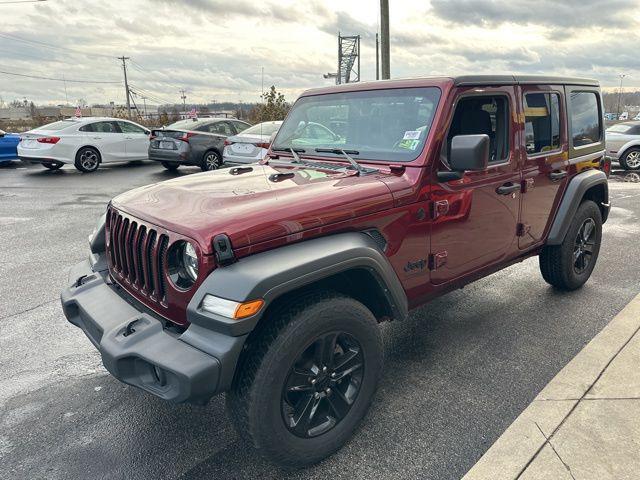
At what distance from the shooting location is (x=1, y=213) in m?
8.42

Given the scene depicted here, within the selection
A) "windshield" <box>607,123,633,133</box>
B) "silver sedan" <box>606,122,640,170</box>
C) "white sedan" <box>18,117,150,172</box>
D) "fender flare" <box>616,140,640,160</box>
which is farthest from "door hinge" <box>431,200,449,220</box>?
"windshield" <box>607,123,633,133</box>

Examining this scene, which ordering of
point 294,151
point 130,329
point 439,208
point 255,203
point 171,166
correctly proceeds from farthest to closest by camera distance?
point 171,166 → point 294,151 → point 439,208 → point 255,203 → point 130,329

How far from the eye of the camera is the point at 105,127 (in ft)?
45.5

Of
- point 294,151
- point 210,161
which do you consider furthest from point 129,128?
point 294,151

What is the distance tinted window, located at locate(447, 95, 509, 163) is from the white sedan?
40.7 ft

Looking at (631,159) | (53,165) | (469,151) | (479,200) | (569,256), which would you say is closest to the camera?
(469,151)

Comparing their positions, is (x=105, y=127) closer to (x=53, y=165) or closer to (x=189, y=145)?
(x=53, y=165)

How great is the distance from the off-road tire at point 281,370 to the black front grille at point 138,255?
1.82ft

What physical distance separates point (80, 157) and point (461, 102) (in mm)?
12542

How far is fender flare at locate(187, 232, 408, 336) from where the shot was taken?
2.09 meters

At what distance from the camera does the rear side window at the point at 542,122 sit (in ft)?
12.1

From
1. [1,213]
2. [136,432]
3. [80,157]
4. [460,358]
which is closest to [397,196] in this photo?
[460,358]

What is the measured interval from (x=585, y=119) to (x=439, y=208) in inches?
93.5

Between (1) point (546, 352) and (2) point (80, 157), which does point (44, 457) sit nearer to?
(1) point (546, 352)
